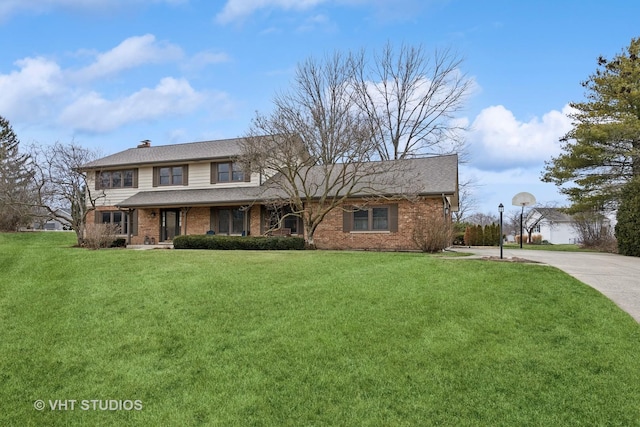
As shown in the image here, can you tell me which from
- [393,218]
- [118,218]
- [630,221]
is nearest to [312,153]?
[393,218]

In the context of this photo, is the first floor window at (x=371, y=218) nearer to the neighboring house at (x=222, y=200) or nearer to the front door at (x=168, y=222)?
the neighboring house at (x=222, y=200)

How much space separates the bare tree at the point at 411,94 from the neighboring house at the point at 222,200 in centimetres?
1088

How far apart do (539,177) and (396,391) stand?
2585 centimetres

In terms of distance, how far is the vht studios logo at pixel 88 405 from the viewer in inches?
168

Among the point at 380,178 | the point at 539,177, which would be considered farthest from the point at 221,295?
the point at 539,177

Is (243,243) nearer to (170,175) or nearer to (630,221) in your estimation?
(170,175)

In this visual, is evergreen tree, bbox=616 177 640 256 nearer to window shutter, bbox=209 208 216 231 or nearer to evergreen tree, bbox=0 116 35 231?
window shutter, bbox=209 208 216 231

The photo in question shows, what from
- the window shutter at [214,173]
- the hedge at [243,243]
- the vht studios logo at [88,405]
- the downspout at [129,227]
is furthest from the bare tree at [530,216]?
the vht studios logo at [88,405]

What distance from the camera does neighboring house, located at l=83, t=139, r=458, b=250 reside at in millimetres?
18109

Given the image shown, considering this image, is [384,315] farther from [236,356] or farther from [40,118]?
[40,118]

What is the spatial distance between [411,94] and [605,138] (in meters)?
14.1

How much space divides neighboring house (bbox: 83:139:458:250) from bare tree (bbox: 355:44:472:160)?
1088cm

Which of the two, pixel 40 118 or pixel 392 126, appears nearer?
pixel 40 118

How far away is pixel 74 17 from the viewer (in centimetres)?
1292
